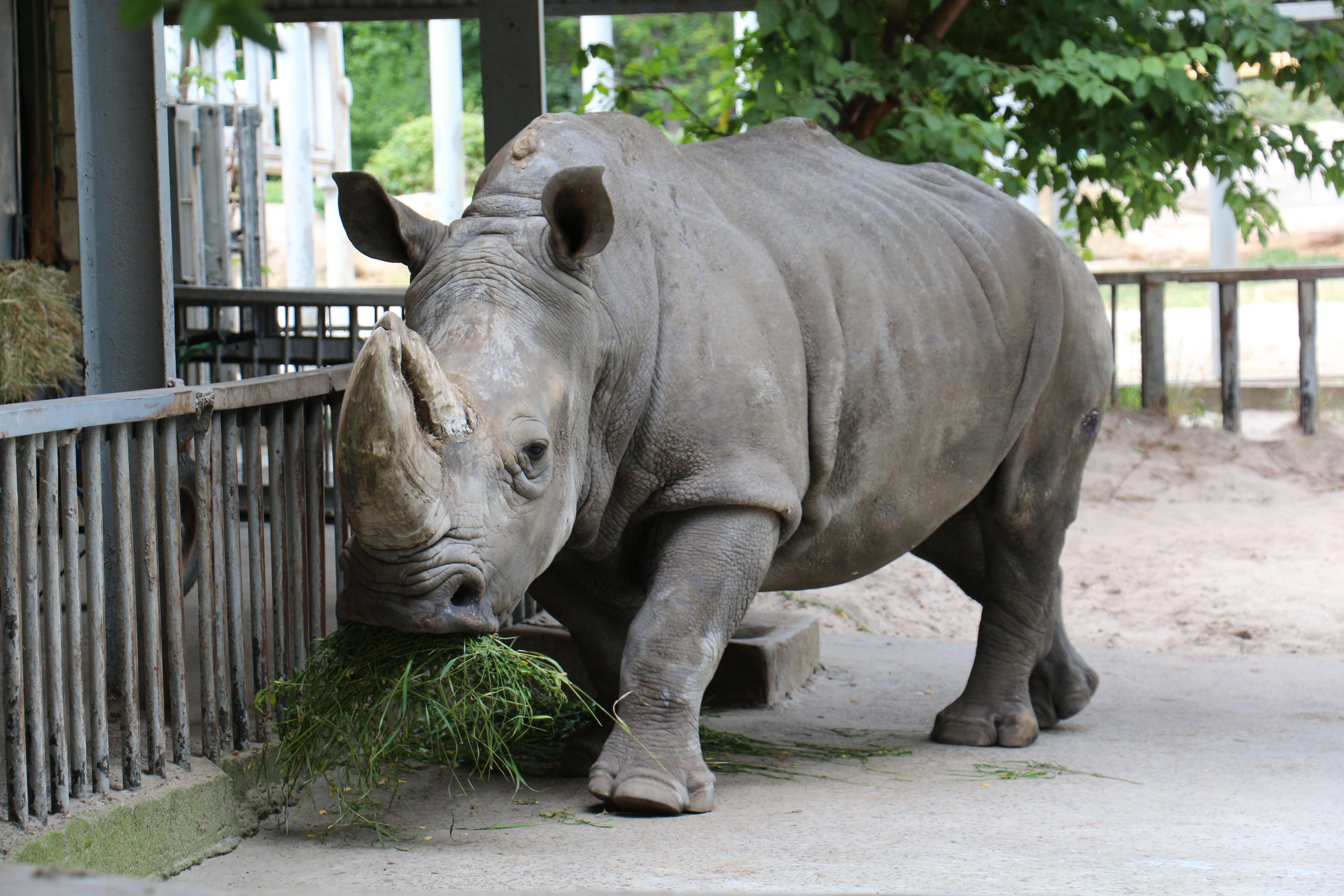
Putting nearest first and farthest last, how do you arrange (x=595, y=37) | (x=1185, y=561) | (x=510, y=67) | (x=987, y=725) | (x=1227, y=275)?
(x=987, y=725)
(x=510, y=67)
(x=1185, y=561)
(x=1227, y=275)
(x=595, y=37)

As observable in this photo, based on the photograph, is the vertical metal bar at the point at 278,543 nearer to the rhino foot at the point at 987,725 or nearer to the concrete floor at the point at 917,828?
the concrete floor at the point at 917,828

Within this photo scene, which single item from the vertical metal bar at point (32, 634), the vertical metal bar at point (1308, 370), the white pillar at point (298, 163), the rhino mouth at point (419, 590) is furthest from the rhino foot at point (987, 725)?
the white pillar at point (298, 163)

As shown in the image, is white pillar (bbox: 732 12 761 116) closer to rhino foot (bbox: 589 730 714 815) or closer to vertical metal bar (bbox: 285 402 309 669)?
vertical metal bar (bbox: 285 402 309 669)

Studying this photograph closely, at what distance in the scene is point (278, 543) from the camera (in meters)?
4.29

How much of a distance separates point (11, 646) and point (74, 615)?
24cm

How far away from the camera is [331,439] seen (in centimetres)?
714

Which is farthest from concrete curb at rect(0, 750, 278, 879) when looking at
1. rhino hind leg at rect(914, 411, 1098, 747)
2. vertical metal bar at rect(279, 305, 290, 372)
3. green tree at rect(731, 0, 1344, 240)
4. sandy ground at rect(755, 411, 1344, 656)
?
green tree at rect(731, 0, 1344, 240)

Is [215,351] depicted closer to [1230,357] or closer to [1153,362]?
[1153,362]

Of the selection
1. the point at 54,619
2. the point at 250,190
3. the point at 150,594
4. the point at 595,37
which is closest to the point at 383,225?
the point at 150,594

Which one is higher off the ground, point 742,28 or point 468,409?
point 742,28

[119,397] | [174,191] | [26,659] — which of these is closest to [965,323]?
[119,397]

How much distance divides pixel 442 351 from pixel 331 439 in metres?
3.66

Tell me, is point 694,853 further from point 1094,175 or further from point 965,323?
point 1094,175

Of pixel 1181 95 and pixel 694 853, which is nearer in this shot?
pixel 694 853
